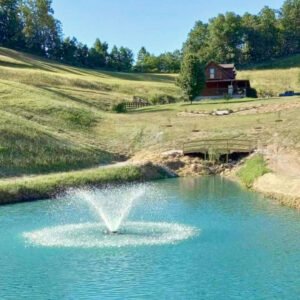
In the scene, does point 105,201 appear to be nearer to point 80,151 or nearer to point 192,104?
point 80,151

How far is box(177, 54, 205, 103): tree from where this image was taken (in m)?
97.8

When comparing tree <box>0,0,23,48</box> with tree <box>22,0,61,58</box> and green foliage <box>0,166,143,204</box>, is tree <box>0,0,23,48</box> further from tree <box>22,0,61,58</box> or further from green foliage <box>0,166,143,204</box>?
green foliage <box>0,166,143,204</box>

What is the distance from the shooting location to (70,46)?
561 feet

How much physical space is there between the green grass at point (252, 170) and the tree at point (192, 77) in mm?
37508

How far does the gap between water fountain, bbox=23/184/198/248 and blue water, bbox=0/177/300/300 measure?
2.71 feet

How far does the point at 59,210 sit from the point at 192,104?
5351 centimetres

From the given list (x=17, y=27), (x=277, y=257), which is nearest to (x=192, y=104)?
(x=277, y=257)

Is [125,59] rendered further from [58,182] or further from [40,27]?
[58,182]

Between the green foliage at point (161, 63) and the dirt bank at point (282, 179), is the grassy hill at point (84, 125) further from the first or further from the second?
the green foliage at point (161, 63)

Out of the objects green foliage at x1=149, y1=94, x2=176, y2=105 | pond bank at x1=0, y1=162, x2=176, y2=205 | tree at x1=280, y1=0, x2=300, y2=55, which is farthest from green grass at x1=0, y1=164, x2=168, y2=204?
tree at x1=280, y1=0, x2=300, y2=55

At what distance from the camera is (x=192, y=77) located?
97.8 meters

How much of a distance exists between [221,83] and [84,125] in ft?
136

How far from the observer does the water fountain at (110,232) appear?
3481cm

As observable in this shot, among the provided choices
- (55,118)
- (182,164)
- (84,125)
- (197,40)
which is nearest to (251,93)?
(84,125)
